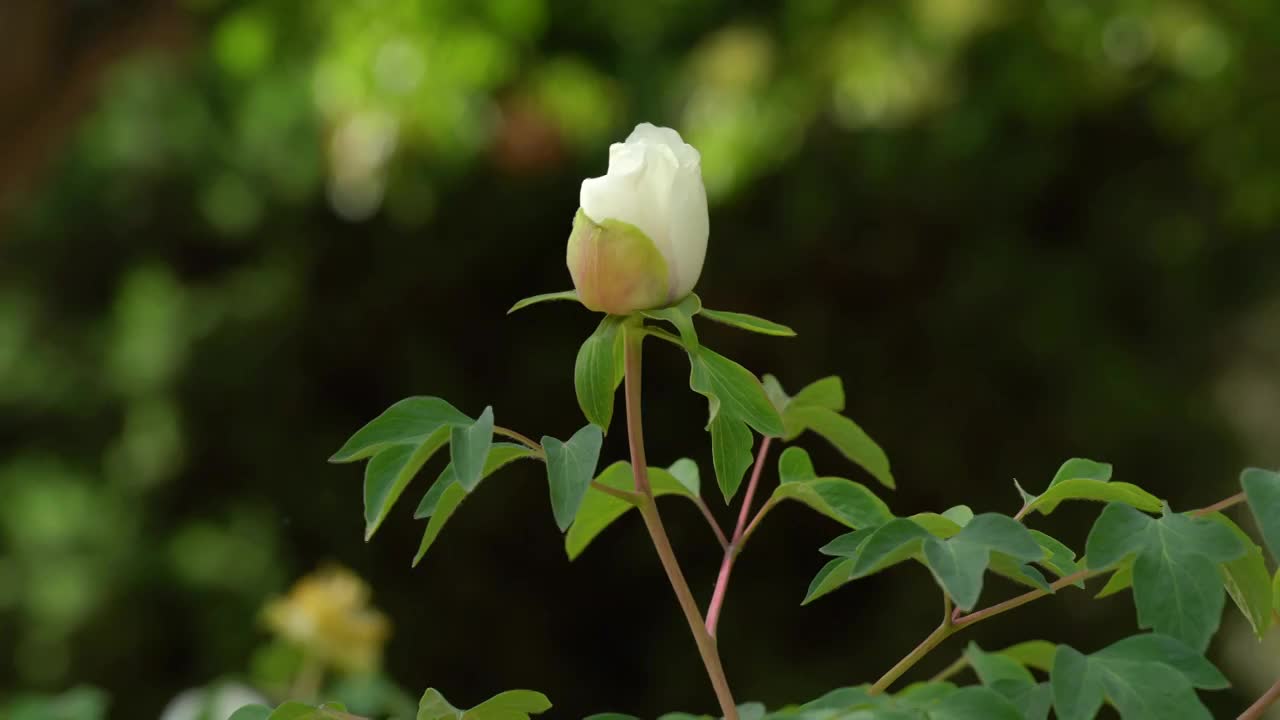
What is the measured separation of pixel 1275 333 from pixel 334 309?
7.08ft

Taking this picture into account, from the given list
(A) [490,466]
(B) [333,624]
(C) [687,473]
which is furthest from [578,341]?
(A) [490,466]

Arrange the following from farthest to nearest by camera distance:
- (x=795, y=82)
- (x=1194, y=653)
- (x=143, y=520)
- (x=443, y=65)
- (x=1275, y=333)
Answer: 1. (x=1275, y=333)
2. (x=143, y=520)
3. (x=795, y=82)
4. (x=443, y=65)
5. (x=1194, y=653)

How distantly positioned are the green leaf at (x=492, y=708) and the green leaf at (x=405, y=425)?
0.22ft

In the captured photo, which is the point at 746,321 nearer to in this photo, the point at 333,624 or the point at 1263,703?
the point at 1263,703

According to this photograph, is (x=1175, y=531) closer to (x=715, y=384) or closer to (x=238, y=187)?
(x=715, y=384)

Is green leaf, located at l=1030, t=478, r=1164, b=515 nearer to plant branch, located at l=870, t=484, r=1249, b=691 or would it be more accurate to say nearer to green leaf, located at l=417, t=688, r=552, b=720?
plant branch, located at l=870, t=484, r=1249, b=691

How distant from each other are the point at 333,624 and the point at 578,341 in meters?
2.34

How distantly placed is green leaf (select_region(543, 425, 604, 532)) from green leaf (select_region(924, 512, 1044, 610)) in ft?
0.29

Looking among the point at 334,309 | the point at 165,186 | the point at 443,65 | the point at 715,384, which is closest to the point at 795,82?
the point at 443,65

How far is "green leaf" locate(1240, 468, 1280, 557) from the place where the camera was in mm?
369

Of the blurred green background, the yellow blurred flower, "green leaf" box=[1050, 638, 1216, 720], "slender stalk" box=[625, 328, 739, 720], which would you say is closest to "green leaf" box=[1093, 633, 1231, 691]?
"green leaf" box=[1050, 638, 1216, 720]

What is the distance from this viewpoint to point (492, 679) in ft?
10.9

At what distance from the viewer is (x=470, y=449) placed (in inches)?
15.5

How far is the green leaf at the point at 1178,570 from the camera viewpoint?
365 millimetres
